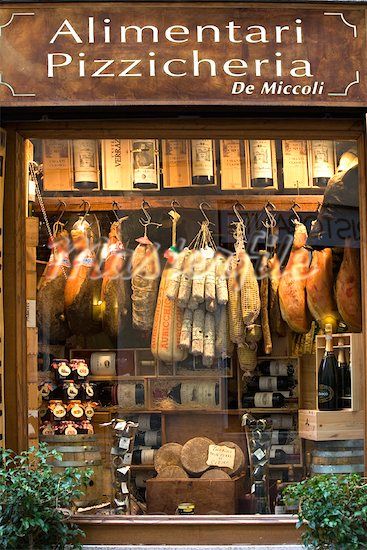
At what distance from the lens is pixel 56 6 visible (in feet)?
24.9

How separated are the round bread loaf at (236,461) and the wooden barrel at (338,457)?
55 centimetres

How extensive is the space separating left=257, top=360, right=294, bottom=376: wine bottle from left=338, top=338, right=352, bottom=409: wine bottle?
0.50 metres

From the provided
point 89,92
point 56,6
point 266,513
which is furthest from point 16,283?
point 266,513

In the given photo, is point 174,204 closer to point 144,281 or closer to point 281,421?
point 144,281

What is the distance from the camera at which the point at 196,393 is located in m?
8.69

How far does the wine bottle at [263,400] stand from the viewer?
8586 millimetres

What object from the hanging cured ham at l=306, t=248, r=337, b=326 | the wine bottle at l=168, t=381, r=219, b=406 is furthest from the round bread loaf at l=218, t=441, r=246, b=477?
the hanging cured ham at l=306, t=248, r=337, b=326

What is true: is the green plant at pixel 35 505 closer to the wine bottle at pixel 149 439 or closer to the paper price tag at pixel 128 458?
the paper price tag at pixel 128 458

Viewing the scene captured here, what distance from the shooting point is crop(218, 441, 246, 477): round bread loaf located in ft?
27.3

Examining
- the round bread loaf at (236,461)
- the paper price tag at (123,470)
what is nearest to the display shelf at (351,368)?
the round bread loaf at (236,461)

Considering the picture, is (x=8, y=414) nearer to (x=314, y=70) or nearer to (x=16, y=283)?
(x=16, y=283)

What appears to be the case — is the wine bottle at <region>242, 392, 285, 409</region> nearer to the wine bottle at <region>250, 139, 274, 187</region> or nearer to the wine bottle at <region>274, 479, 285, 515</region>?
the wine bottle at <region>274, 479, 285, 515</region>

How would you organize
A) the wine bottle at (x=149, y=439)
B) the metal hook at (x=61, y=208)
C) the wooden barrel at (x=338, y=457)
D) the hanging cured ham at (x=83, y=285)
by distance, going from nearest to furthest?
the wooden barrel at (x=338, y=457), the wine bottle at (x=149, y=439), the metal hook at (x=61, y=208), the hanging cured ham at (x=83, y=285)

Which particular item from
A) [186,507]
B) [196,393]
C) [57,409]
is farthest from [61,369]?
[186,507]
